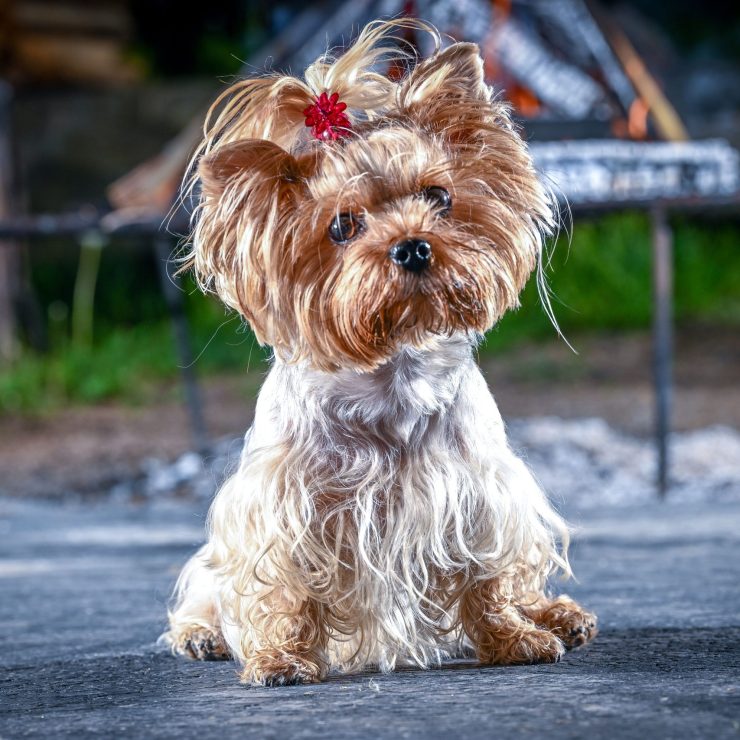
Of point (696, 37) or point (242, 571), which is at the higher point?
point (696, 37)

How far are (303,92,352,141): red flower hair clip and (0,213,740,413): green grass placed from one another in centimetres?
908

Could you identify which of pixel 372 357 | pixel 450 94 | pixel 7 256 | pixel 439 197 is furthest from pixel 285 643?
pixel 7 256

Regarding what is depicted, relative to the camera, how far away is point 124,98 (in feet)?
47.8

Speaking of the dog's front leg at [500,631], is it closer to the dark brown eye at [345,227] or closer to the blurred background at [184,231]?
the dark brown eye at [345,227]

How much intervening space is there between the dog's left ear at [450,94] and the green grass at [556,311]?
8.99 meters

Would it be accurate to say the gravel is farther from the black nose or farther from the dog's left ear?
the black nose

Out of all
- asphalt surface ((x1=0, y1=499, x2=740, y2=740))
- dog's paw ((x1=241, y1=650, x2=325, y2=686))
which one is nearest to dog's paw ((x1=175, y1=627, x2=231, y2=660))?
asphalt surface ((x1=0, y1=499, x2=740, y2=740))

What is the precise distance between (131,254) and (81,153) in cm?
125

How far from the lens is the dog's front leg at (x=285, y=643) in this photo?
285cm

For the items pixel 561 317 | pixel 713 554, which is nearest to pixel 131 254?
pixel 561 317

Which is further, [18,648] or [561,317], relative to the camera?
[561,317]

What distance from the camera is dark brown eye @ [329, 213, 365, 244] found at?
2840 mm

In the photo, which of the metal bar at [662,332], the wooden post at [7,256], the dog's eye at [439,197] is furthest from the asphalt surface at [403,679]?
the wooden post at [7,256]

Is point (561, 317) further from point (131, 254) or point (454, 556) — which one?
point (454, 556)
